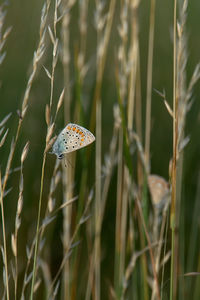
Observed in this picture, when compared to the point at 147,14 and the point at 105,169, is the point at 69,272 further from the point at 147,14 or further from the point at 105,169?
the point at 147,14

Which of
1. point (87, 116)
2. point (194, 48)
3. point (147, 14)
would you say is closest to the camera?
point (87, 116)

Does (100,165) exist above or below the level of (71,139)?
below

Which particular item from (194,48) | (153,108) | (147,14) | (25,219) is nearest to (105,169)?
(25,219)

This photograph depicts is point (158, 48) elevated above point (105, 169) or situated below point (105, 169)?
above

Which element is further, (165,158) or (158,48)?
(158,48)
